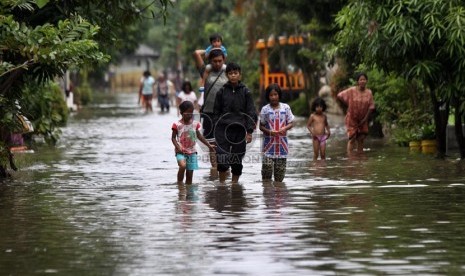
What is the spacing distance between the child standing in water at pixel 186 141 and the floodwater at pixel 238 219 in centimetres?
34

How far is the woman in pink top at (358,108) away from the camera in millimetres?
23812

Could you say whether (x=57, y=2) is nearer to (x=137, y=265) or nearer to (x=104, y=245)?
(x=104, y=245)

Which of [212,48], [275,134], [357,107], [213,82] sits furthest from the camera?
[357,107]

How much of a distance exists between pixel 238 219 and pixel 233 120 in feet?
13.8

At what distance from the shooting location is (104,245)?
38.1 ft

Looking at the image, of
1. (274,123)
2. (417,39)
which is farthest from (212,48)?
(417,39)

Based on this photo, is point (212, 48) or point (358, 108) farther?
point (358, 108)

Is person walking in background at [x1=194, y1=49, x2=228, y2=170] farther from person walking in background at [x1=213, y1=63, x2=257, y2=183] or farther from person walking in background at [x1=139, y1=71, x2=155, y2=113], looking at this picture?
person walking in background at [x1=139, y1=71, x2=155, y2=113]

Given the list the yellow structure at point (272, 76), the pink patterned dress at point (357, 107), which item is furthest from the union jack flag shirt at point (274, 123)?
the yellow structure at point (272, 76)

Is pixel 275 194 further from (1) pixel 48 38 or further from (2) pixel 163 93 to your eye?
(2) pixel 163 93

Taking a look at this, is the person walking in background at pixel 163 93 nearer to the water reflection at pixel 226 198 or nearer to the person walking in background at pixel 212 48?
the person walking in background at pixel 212 48

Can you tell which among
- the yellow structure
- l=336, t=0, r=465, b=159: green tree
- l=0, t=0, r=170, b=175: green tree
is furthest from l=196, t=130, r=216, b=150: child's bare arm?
the yellow structure

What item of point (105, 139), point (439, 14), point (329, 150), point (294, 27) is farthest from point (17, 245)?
point (294, 27)

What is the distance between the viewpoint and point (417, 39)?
19.4m
